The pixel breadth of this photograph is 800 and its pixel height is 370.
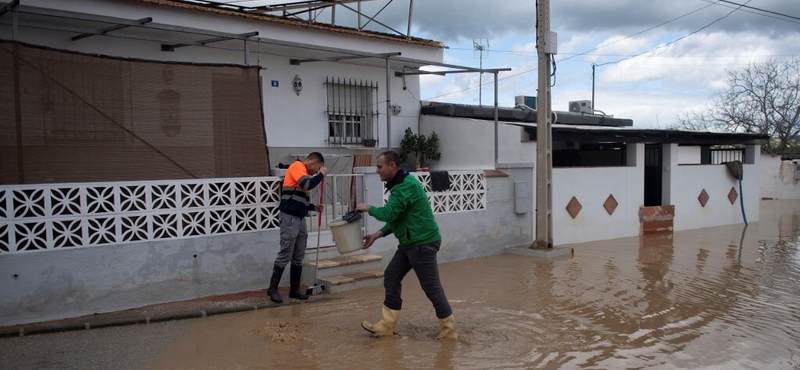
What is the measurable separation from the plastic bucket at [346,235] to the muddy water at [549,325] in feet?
2.79

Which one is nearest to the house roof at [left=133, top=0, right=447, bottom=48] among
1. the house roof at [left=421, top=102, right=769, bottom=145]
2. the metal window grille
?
the house roof at [left=421, top=102, right=769, bottom=145]

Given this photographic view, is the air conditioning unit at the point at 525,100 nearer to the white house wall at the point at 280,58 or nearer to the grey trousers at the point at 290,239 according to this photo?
the white house wall at the point at 280,58

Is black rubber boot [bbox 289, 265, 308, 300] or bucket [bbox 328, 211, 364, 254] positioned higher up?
bucket [bbox 328, 211, 364, 254]

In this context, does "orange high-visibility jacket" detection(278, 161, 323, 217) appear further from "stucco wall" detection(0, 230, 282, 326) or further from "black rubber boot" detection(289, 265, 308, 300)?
"stucco wall" detection(0, 230, 282, 326)

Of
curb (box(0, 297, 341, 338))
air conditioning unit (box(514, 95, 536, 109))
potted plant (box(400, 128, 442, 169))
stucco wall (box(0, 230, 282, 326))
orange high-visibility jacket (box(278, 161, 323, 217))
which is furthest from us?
air conditioning unit (box(514, 95, 536, 109))

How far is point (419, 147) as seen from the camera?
14.1 meters

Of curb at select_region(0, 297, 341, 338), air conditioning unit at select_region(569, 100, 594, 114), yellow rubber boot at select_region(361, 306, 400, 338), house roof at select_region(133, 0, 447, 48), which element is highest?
house roof at select_region(133, 0, 447, 48)

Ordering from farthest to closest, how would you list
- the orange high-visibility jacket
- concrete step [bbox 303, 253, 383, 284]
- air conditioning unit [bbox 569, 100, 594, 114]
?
air conditioning unit [bbox 569, 100, 594, 114] < concrete step [bbox 303, 253, 383, 284] < the orange high-visibility jacket

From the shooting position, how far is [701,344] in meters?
6.13

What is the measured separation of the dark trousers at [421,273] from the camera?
231 inches

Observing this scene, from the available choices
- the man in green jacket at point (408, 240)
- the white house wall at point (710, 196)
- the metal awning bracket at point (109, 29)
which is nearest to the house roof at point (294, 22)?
the metal awning bracket at point (109, 29)

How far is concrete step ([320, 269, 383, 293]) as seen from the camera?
8.20 m

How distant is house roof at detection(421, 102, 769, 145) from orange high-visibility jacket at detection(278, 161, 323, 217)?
20.4ft

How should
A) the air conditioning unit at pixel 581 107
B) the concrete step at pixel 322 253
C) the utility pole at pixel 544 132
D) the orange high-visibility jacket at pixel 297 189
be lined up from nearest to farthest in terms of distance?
the orange high-visibility jacket at pixel 297 189 < the concrete step at pixel 322 253 < the utility pole at pixel 544 132 < the air conditioning unit at pixel 581 107
